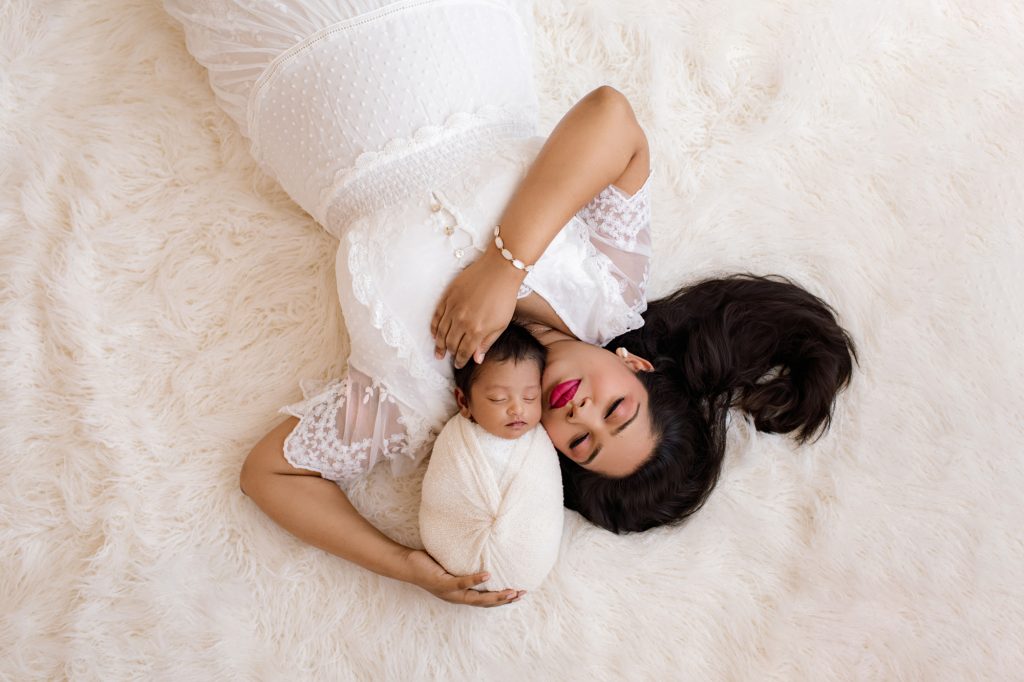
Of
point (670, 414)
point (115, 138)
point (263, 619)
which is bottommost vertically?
point (263, 619)

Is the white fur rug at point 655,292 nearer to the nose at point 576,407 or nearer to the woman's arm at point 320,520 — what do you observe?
the woman's arm at point 320,520

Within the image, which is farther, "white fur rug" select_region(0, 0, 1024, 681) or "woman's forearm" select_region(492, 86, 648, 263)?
"white fur rug" select_region(0, 0, 1024, 681)

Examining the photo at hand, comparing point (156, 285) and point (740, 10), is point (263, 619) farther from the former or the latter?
point (740, 10)

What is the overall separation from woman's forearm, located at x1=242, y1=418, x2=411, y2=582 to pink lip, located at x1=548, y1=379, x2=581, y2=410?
14.8 inches

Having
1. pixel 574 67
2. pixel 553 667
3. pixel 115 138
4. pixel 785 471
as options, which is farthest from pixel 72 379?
pixel 785 471

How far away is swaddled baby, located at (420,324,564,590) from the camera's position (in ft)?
3.75

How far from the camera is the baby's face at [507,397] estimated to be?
3.70 ft

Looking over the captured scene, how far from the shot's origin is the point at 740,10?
143cm

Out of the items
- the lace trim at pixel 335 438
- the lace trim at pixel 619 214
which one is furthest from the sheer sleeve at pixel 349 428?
the lace trim at pixel 619 214

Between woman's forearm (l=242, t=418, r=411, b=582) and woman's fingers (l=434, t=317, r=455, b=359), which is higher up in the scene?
woman's fingers (l=434, t=317, r=455, b=359)

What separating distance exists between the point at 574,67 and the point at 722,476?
2.78 ft

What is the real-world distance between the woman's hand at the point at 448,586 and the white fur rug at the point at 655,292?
0.37 feet

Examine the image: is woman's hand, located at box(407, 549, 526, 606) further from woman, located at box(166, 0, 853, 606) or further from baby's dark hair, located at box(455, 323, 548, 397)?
baby's dark hair, located at box(455, 323, 548, 397)

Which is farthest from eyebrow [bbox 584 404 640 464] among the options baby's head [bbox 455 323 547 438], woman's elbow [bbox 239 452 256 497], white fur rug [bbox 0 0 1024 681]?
woman's elbow [bbox 239 452 256 497]
